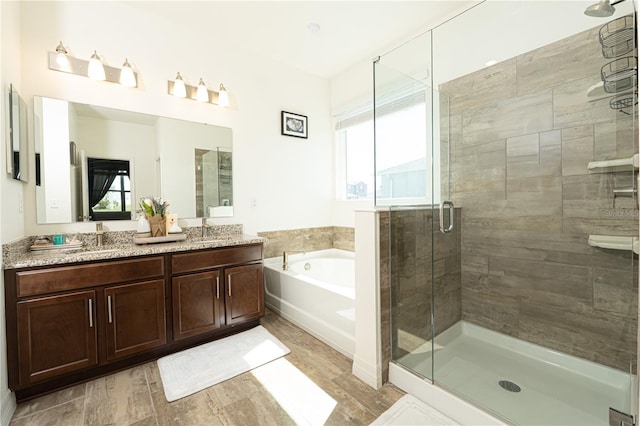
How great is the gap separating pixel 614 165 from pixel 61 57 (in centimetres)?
393

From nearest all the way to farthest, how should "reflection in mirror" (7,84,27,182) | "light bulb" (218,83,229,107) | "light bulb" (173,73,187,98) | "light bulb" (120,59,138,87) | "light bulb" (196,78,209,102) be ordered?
"reflection in mirror" (7,84,27,182) < "light bulb" (120,59,138,87) < "light bulb" (173,73,187,98) < "light bulb" (196,78,209,102) < "light bulb" (218,83,229,107)

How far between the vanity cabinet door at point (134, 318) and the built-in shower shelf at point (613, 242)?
9.88ft

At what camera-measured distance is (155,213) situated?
2.38m

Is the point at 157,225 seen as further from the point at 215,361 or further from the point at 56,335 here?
the point at 215,361

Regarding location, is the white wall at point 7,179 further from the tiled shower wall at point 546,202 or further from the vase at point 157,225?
the tiled shower wall at point 546,202

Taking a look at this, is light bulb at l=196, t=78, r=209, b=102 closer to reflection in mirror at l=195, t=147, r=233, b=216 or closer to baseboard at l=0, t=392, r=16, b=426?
reflection in mirror at l=195, t=147, r=233, b=216

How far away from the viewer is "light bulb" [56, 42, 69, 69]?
207 cm

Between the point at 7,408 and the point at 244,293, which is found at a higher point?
the point at 244,293

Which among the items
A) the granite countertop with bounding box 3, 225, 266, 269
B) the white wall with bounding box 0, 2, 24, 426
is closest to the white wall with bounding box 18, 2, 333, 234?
the white wall with bounding box 0, 2, 24, 426

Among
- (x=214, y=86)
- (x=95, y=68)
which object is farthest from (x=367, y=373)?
(x=95, y=68)

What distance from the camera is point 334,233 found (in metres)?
3.80

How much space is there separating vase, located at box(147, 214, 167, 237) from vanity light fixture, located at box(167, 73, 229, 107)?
1.20 metres

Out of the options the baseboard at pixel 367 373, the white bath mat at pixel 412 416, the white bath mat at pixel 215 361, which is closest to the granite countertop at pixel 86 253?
the white bath mat at pixel 215 361

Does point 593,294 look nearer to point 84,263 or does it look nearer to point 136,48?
point 84,263
